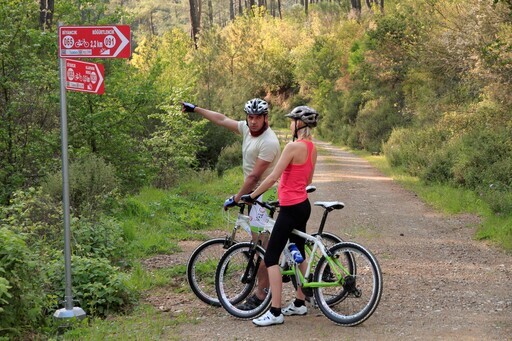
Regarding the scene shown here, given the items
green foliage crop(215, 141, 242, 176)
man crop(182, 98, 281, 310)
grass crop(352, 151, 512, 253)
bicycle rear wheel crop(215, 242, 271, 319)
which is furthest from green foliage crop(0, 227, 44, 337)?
green foliage crop(215, 141, 242, 176)

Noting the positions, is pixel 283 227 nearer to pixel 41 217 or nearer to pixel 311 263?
pixel 311 263

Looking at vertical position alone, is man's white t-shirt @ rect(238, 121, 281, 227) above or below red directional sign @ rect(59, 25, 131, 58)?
below

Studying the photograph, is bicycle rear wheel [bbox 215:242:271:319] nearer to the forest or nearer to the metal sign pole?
the forest

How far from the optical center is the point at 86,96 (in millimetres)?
16062

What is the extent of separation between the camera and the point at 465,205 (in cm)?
1405

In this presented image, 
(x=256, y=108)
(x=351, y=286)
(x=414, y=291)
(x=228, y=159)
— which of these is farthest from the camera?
(x=228, y=159)

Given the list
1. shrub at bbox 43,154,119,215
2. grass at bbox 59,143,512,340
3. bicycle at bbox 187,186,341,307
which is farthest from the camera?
shrub at bbox 43,154,119,215

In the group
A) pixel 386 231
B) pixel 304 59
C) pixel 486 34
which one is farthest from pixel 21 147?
pixel 304 59

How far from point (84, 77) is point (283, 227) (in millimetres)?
2299

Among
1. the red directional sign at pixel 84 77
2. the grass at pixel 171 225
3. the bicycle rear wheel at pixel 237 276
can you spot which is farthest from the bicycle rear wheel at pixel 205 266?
the red directional sign at pixel 84 77

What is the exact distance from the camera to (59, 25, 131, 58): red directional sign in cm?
611

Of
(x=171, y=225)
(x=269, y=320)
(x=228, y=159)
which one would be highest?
(x=269, y=320)

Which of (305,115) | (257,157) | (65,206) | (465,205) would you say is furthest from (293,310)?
(465,205)

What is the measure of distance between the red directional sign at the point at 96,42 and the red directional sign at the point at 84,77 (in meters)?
0.10
